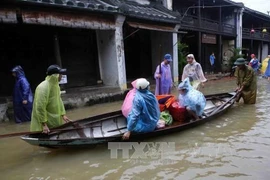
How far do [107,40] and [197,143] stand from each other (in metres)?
6.18

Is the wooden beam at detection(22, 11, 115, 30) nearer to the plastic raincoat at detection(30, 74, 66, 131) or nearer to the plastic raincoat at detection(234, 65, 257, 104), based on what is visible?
the plastic raincoat at detection(30, 74, 66, 131)

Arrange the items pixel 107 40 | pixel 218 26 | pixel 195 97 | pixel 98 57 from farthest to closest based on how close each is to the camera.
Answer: pixel 218 26
pixel 98 57
pixel 107 40
pixel 195 97

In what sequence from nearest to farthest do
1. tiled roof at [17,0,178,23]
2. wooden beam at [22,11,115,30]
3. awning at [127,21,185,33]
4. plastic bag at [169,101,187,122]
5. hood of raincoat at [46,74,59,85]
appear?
hood of raincoat at [46,74,59,85]
plastic bag at [169,101,187,122]
wooden beam at [22,11,115,30]
tiled roof at [17,0,178,23]
awning at [127,21,185,33]

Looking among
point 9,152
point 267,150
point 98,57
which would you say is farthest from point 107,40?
point 267,150

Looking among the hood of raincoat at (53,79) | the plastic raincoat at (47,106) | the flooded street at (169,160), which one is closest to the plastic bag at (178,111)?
the flooded street at (169,160)

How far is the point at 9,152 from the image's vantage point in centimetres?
458

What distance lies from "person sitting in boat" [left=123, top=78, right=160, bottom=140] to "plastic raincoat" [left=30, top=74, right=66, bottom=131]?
1318 millimetres

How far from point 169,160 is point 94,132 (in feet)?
5.36

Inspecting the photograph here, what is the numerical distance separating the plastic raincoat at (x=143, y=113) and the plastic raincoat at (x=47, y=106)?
1330 mm

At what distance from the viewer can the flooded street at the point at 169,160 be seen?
3.66 meters

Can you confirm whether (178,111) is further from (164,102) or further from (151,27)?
(151,27)

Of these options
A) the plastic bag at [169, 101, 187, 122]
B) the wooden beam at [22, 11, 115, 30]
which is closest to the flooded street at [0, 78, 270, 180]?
the plastic bag at [169, 101, 187, 122]

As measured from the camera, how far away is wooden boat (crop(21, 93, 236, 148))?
3857 millimetres

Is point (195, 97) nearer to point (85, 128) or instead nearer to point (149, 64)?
point (85, 128)
